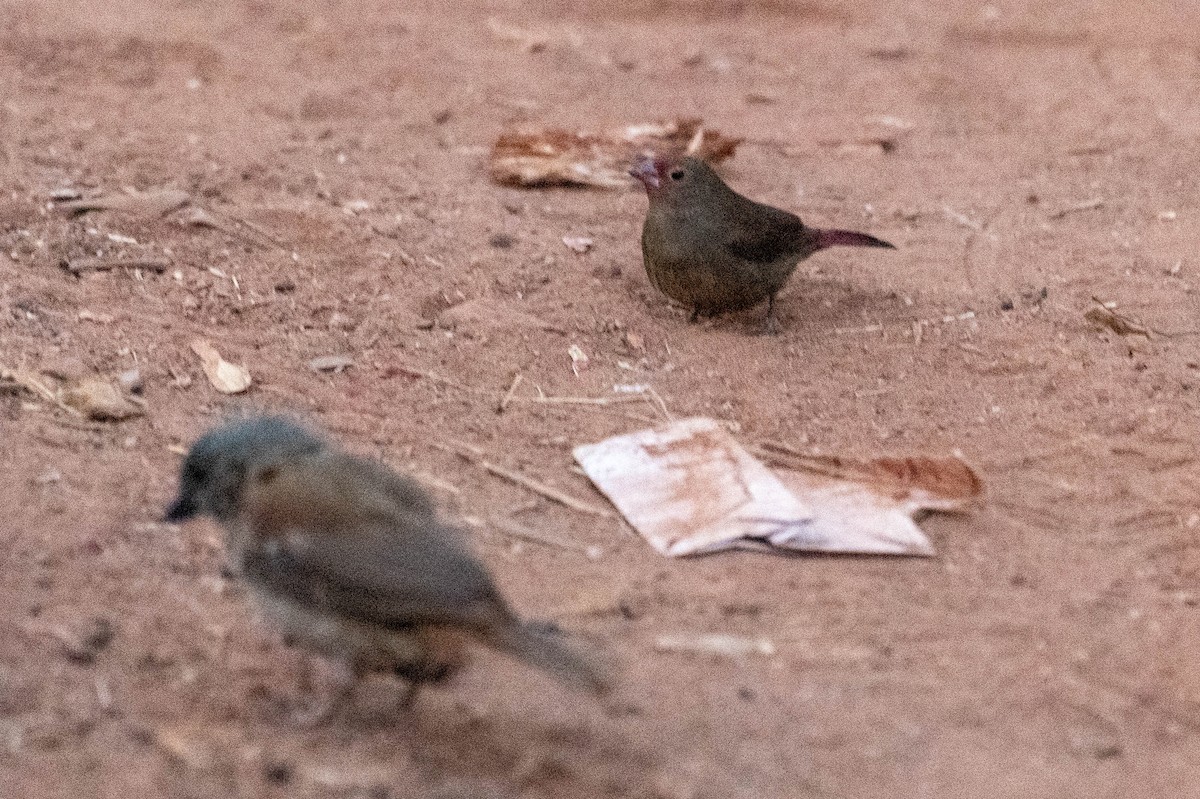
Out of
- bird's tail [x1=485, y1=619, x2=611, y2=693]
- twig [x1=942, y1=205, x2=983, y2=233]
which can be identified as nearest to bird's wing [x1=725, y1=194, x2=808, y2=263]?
twig [x1=942, y1=205, x2=983, y2=233]

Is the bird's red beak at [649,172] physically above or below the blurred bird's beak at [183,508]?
above

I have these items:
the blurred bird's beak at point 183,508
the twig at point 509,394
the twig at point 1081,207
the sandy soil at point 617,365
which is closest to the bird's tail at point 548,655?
the sandy soil at point 617,365

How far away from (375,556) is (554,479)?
1379 mm

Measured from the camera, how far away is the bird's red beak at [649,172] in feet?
19.3

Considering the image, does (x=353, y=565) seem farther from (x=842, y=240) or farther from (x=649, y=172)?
(x=842, y=240)

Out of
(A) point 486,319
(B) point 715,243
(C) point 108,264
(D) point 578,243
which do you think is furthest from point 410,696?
(D) point 578,243

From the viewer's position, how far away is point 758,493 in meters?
4.32

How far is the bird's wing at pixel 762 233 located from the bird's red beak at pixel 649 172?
323 mm

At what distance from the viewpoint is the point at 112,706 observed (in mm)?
3316

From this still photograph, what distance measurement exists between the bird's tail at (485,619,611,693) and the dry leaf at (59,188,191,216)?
3.61 metres

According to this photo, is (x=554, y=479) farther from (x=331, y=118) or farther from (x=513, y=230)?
(x=331, y=118)

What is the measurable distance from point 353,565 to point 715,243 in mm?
2884

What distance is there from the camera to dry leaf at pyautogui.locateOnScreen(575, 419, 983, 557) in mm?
4160

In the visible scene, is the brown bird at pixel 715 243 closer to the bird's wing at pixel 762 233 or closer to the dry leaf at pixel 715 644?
the bird's wing at pixel 762 233
